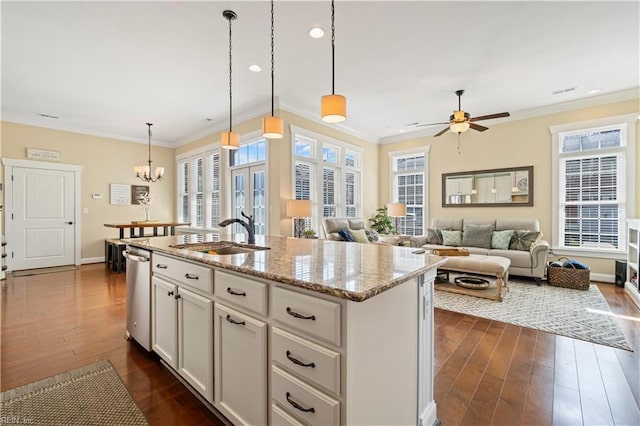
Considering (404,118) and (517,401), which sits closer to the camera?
(517,401)

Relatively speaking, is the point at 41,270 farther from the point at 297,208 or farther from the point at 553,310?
the point at 553,310

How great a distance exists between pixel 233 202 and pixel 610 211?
21.7 ft

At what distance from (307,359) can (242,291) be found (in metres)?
0.46

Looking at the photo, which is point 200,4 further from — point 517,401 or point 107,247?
point 107,247

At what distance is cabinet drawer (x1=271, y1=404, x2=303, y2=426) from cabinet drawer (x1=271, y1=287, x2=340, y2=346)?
1.21ft

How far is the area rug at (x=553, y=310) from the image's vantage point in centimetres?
268

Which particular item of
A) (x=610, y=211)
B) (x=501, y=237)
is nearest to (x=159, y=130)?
(x=501, y=237)

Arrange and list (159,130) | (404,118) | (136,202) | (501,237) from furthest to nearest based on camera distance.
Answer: (136,202) → (159,130) → (404,118) → (501,237)

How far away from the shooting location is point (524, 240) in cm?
478

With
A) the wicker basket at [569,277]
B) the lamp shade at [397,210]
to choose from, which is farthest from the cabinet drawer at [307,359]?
the lamp shade at [397,210]

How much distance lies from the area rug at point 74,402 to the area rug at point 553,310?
3.15 metres

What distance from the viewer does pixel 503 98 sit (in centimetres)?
474

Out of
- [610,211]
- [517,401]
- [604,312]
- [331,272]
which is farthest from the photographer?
[610,211]

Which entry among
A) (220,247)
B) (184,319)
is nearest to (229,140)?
(220,247)
